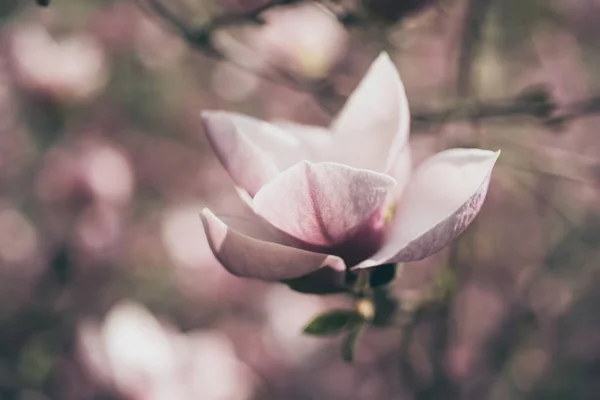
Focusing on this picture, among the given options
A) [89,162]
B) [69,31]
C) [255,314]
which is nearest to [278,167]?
[89,162]

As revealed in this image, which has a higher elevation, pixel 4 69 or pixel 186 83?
pixel 4 69

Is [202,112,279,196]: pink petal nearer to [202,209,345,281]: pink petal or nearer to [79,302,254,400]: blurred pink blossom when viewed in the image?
[202,209,345,281]: pink petal

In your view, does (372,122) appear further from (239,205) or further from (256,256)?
(239,205)

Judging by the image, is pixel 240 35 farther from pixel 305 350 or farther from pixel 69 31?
pixel 305 350

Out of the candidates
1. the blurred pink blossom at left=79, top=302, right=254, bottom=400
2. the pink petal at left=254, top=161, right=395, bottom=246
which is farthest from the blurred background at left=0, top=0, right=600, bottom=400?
the pink petal at left=254, top=161, right=395, bottom=246

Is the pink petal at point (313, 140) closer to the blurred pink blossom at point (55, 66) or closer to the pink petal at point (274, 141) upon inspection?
the pink petal at point (274, 141)

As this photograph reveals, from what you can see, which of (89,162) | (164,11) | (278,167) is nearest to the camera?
(278,167)

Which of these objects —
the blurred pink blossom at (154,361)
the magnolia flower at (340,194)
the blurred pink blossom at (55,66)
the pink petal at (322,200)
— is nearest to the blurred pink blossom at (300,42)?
the blurred pink blossom at (55,66)

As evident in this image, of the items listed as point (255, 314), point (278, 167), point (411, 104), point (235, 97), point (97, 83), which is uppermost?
point (278, 167)

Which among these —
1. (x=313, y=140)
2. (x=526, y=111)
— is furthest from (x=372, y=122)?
(x=526, y=111)
